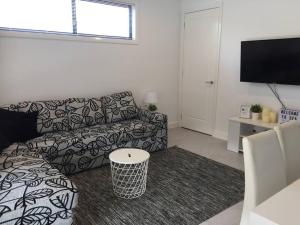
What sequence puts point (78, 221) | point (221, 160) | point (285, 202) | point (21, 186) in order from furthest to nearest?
point (221, 160) < point (78, 221) < point (21, 186) < point (285, 202)

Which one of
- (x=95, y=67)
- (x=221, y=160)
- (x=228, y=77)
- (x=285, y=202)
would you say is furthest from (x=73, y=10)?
(x=285, y=202)

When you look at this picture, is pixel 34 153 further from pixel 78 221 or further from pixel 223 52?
pixel 223 52

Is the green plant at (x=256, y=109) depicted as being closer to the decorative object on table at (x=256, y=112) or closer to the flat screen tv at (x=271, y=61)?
the decorative object on table at (x=256, y=112)

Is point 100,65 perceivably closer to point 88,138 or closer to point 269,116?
point 88,138

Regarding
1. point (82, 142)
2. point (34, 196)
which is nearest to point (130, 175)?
point (82, 142)

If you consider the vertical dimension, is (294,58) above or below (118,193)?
above

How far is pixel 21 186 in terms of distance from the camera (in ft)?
5.55

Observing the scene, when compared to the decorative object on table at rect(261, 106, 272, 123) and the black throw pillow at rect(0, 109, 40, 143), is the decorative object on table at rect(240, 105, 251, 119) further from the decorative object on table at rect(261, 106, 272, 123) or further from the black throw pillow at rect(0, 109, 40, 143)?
the black throw pillow at rect(0, 109, 40, 143)

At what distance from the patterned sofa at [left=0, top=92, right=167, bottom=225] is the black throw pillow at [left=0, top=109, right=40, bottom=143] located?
0.09m

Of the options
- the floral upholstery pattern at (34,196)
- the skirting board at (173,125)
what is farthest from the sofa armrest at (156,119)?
the floral upholstery pattern at (34,196)

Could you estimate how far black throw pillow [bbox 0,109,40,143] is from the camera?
2.57 m

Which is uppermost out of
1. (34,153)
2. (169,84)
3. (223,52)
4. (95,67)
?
(223,52)

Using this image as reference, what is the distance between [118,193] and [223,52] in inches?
114

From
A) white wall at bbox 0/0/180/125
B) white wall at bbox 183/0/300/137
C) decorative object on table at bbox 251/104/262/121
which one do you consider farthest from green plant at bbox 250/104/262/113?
white wall at bbox 0/0/180/125
